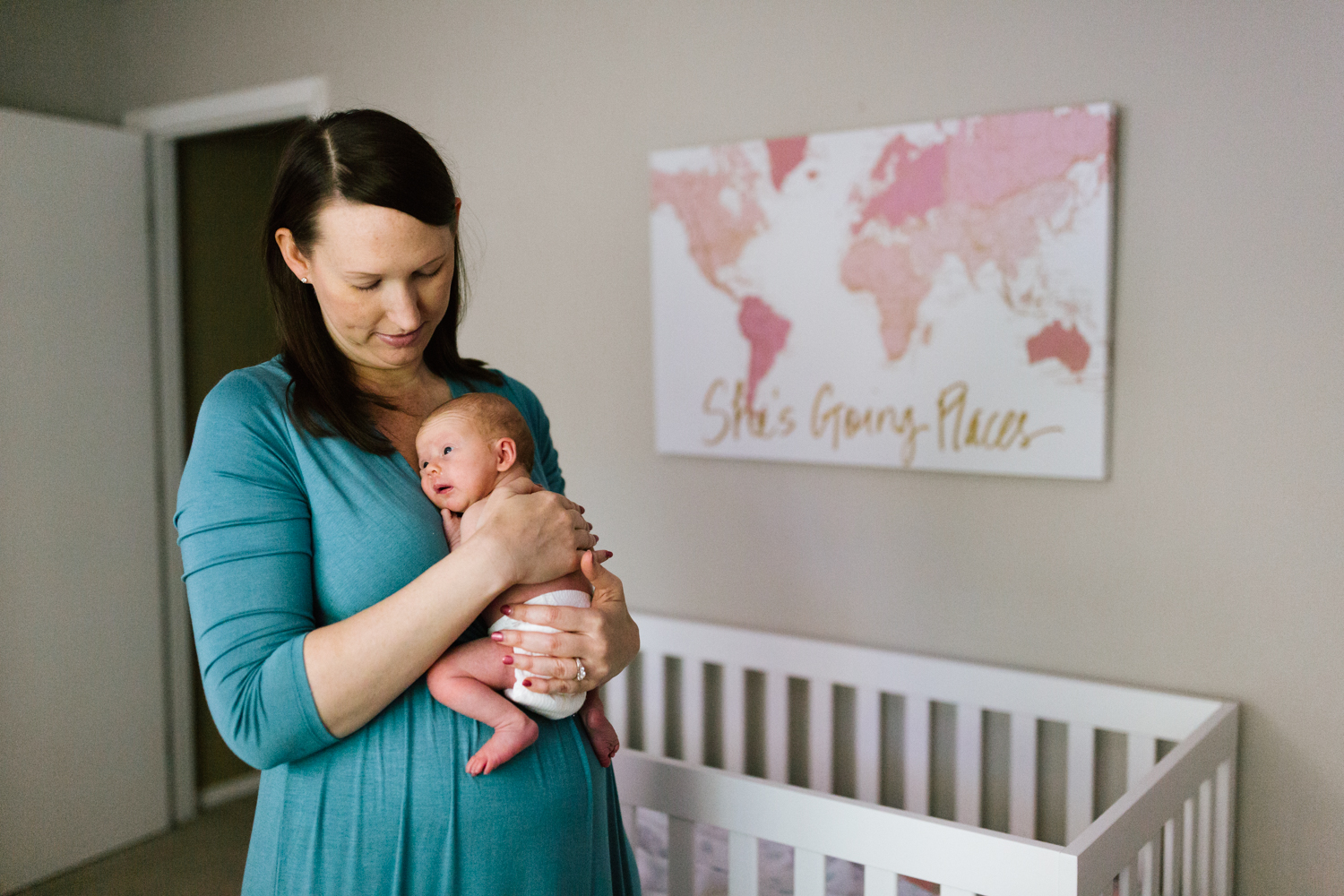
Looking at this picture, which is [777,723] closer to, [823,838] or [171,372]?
[823,838]

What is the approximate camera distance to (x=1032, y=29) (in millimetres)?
1836

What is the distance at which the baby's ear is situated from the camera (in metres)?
1.10

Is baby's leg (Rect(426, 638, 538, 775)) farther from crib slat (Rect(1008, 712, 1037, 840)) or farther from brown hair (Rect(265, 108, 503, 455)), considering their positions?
crib slat (Rect(1008, 712, 1037, 840))

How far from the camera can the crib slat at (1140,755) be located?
182cm

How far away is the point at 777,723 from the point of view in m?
2.22

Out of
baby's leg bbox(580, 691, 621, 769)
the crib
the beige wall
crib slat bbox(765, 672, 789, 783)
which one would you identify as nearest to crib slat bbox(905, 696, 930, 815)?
the crib

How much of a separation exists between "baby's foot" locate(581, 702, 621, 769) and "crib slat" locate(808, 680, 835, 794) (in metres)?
1.07

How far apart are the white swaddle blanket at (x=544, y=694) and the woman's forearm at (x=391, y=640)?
11 cm

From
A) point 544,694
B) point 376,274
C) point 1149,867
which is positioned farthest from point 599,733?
point 1149,867

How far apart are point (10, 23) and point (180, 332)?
0.93m

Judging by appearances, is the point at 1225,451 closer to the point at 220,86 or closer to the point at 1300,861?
the point at 1300,861

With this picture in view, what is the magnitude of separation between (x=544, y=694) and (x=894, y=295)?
4.06 ft

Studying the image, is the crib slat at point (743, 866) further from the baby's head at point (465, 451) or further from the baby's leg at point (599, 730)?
the baby's head at point (465, 451)

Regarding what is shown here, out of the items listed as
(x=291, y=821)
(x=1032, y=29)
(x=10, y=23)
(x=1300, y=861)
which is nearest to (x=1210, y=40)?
(x=1032, y=29)
